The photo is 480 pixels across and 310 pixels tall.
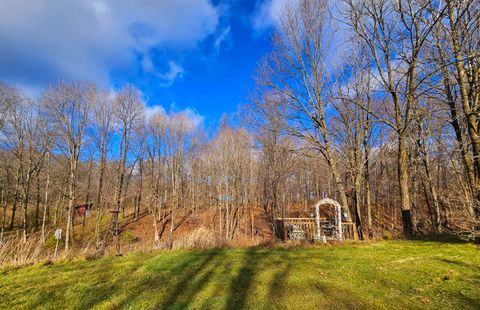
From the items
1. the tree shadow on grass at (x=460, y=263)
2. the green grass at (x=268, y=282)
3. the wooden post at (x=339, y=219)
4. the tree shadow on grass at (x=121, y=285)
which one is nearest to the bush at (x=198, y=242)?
the green grass at (x=268, y=282)

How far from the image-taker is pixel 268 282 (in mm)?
4453

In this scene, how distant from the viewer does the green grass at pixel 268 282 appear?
3.55 m

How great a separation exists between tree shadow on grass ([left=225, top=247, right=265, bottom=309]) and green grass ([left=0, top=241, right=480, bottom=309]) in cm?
2

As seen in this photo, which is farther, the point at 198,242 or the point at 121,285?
the point at 198,242

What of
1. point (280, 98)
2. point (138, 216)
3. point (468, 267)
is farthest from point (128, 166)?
point (468, 267)

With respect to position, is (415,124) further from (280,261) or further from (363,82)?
(280,261)

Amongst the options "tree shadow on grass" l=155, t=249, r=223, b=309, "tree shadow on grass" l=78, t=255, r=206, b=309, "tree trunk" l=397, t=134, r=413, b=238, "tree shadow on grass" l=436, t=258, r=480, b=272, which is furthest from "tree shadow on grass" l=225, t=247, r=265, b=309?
"tree trunk" l=397, t=134, r=413, b=238

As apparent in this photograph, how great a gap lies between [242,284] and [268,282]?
0.47 metres

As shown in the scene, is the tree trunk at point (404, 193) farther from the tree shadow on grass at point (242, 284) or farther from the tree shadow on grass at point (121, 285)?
the tree shadow on grass at point (121, 285)

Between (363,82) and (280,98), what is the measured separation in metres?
4.91

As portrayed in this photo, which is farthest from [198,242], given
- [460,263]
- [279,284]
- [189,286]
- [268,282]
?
[460,263]

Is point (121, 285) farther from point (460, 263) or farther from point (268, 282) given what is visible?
point (460, 263)

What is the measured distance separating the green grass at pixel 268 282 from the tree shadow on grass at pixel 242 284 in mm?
15

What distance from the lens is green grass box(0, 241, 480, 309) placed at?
11.7ft
